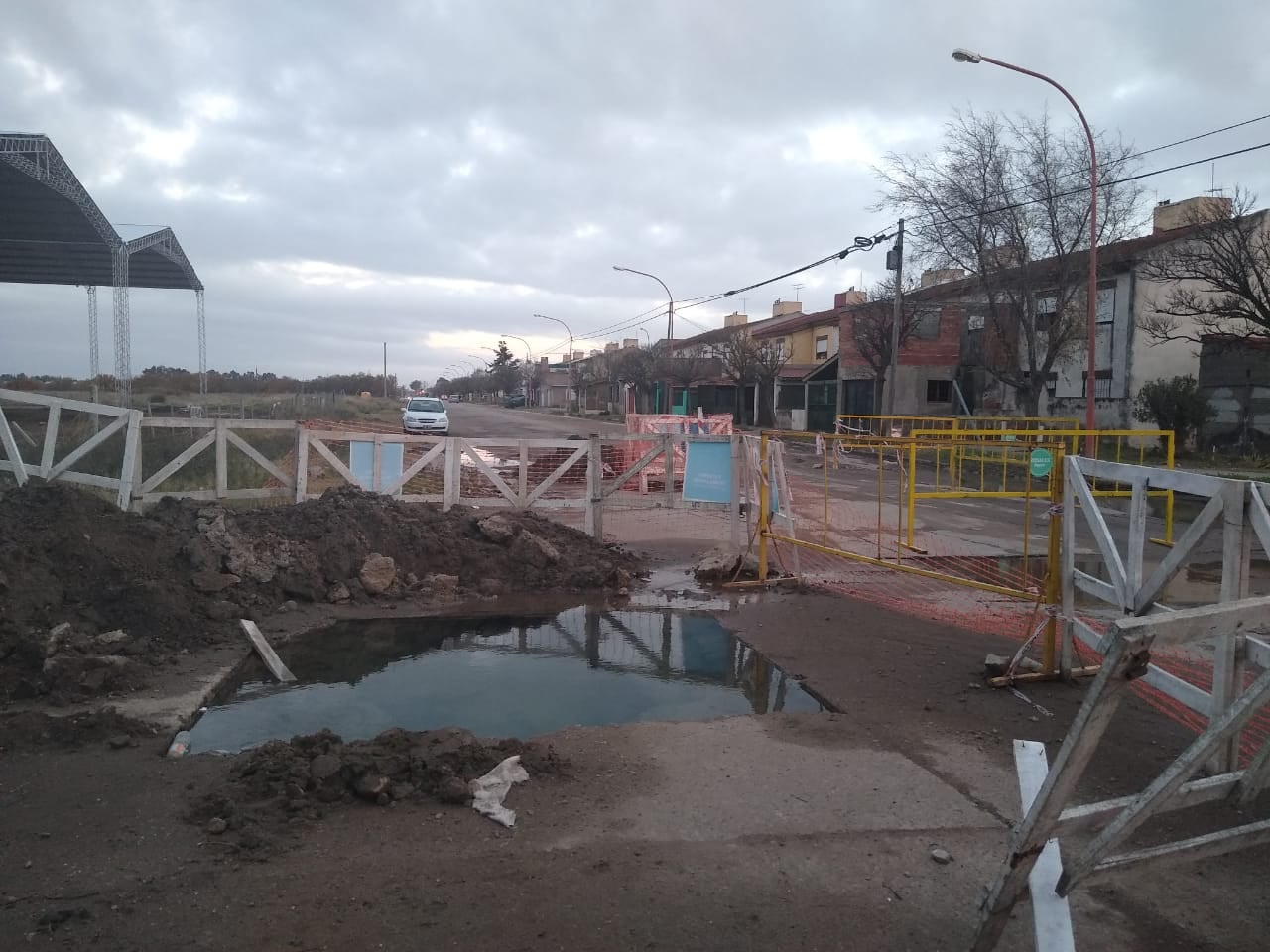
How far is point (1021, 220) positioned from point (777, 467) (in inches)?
889

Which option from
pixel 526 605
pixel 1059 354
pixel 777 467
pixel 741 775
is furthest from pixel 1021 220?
pixel 741 775

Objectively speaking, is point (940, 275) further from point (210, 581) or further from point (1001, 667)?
point (210, 581)

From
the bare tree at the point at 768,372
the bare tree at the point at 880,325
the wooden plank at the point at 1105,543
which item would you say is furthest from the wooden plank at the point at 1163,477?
the bare tree at the point at 768,372

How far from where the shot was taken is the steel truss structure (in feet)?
65.3

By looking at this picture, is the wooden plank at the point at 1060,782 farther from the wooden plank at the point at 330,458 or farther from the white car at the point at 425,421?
the white car at the point at 425,421

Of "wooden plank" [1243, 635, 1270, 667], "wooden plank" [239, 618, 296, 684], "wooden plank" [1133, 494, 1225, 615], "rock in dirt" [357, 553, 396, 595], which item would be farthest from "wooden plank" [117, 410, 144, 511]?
"wooden plank" [1243, 635, 1270, 667]

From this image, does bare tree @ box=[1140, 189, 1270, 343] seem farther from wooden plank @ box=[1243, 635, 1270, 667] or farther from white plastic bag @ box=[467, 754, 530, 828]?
white plastic bag @ box=[467, 754, 530, 828]

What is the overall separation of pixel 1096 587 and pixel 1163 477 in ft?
3.45

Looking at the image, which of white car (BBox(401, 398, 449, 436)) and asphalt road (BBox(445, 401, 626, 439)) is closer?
white car (BBox(401, 398, 449, 436))

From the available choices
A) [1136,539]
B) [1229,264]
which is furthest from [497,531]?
[1229,264]

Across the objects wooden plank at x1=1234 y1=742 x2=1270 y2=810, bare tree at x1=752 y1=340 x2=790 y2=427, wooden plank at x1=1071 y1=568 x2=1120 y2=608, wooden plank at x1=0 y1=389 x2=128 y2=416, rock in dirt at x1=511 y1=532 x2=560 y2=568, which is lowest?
rock in dirt at x1=511 y1=532 x2=560 y2=568

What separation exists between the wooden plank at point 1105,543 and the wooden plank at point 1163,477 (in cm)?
20

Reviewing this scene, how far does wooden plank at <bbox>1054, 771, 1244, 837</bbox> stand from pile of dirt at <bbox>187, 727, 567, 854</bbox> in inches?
114

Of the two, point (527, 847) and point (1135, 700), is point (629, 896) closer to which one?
point (527, 847)
